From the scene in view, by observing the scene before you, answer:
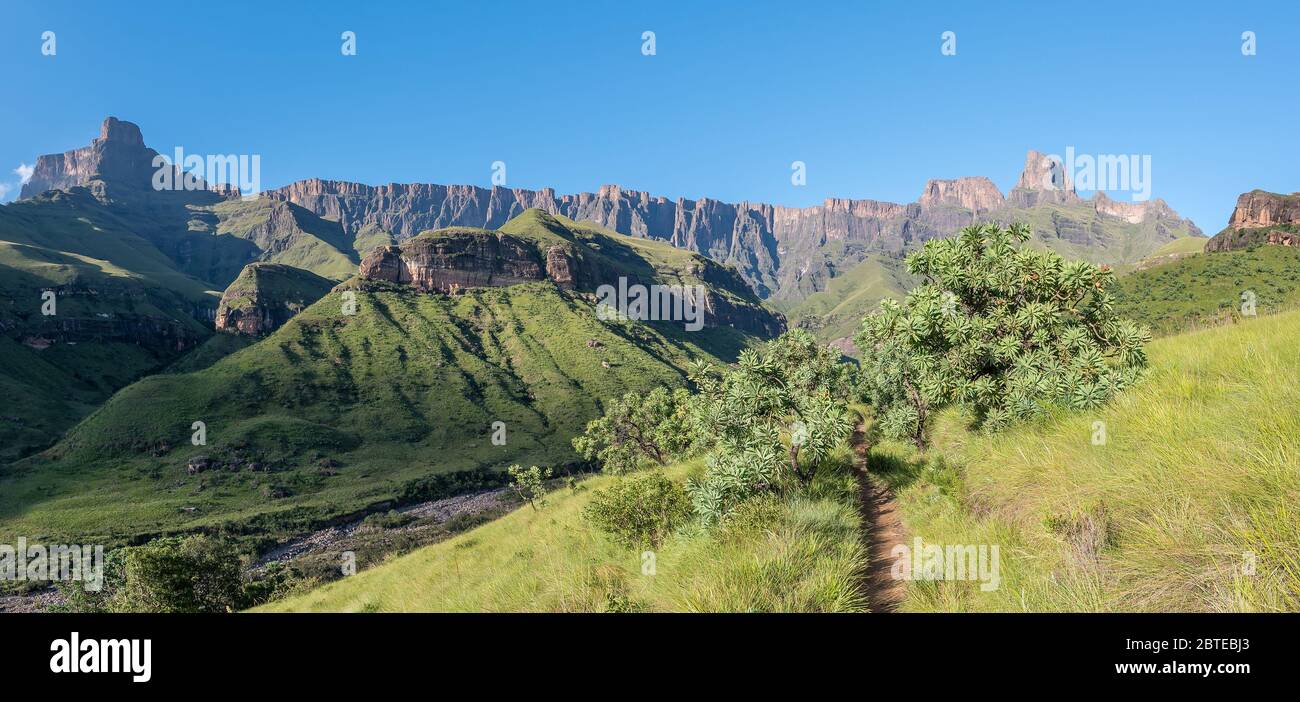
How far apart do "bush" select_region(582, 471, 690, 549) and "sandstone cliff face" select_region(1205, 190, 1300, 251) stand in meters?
143

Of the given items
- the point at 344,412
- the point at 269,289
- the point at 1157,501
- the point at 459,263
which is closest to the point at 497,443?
the point at 344,412

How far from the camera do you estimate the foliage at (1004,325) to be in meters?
10.0

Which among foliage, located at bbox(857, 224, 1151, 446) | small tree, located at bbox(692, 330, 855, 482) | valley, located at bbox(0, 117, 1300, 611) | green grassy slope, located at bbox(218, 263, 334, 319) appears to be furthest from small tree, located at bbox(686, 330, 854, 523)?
green grassy slope, located at bbox(218, 263, 334, 319)

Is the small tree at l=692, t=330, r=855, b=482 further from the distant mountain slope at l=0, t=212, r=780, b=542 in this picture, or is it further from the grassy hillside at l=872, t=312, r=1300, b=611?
the distant mountain slope at l=0, t=212, r=780, b=542

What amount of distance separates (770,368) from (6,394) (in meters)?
158

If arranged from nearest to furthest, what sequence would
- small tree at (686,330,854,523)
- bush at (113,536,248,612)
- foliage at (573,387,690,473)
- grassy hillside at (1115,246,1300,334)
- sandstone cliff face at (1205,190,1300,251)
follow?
small tree at (686,330,854,523), bush at (113,536,248,612), foliage at (573,387,690,473), grassy hillside at (1115,246,1300,334), sandstone cliff face at (1205,190,1300,251)

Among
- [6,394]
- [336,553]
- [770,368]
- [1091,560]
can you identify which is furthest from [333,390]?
[1091,560]

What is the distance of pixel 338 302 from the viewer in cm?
13625

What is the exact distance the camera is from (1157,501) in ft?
15.7

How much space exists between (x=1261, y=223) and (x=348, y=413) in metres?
200

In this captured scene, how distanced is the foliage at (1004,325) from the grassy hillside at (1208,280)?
7472 centimetres

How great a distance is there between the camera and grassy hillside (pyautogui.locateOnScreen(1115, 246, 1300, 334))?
73625mm

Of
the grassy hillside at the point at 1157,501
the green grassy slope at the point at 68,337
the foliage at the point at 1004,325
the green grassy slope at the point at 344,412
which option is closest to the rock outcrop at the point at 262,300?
the green grassy slope at the point at 68,337
